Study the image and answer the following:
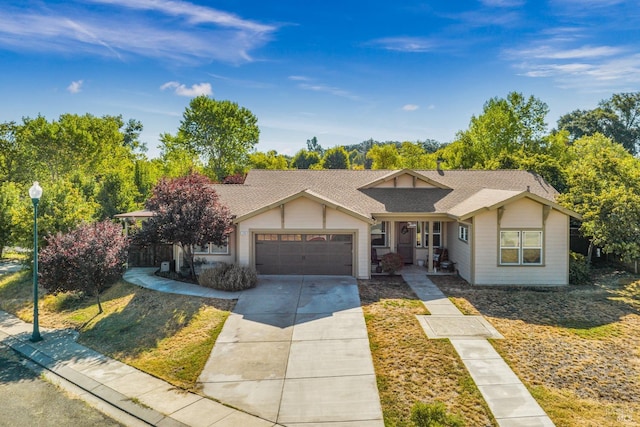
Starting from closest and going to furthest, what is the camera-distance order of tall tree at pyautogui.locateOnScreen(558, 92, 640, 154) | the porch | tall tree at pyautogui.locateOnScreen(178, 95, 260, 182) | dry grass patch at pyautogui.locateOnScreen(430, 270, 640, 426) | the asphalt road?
the asphalt road, dry grass patch at pyautogui.locateOnScreen(430, 270, 640, 426), the porch, tall tree at pyautogui.locateOnScreen(178, 95, 260, 182), tall tree at pyautogui.locateOnScreen(558, 92, 640, 154)

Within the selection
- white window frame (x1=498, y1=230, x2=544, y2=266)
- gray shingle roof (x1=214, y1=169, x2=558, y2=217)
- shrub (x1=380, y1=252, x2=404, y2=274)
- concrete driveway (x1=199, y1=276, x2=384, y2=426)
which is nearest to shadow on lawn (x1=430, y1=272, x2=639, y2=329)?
white window frame (x1=498, y1=230, x2=544, y2=266)

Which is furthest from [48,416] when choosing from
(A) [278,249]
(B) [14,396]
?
(A) [278,249]

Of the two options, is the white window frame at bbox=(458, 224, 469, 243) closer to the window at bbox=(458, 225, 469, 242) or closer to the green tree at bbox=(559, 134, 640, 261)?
the window at bbox=(458, 225, 469, 242)

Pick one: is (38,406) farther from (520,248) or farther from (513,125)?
(513,125)

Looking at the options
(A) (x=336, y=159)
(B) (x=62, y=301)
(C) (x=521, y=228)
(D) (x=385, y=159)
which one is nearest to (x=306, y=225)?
(C) (x=521, y=228)

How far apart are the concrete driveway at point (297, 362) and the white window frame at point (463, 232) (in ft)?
20.5

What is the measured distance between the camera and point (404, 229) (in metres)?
20.2

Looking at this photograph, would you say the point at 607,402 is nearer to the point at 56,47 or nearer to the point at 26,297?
the point at 26,297

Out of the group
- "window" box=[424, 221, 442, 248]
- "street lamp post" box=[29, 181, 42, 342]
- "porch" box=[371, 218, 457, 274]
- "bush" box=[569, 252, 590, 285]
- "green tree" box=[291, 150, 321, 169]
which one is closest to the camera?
"street lamp post" box=[29, 181, 42, 342]

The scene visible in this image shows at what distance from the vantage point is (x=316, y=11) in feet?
52.7

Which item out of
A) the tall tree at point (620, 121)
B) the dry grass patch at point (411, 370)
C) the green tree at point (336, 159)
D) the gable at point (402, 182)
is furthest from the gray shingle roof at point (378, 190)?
the tall tree at point (620, 121)

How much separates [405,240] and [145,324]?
12.9 meters

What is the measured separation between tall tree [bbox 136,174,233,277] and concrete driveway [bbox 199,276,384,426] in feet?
9.86

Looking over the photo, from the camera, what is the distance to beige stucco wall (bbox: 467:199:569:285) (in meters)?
16.0
